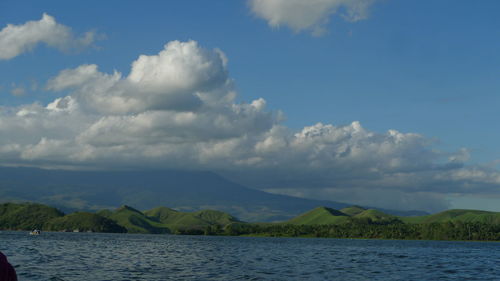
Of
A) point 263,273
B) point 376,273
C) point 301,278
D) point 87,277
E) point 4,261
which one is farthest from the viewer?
point 376,273

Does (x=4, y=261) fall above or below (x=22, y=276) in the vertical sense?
above

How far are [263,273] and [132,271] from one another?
78.6 feet

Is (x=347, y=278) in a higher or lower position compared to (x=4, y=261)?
lower

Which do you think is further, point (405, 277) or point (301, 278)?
point (405, 277)

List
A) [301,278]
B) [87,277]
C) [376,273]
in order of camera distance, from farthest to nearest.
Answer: [376,273], [301,278], [87,277]

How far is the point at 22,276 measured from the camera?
3177 inches

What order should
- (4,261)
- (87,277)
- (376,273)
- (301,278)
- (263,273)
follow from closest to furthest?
(4,261) < (87,277) < (301,278) < (263,273) < (376,273)

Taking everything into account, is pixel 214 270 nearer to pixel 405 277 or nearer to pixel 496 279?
pixel 405 277

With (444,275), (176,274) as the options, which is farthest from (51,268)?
(444,275)

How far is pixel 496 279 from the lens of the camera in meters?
99.4

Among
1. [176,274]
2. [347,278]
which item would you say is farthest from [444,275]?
[176,274]

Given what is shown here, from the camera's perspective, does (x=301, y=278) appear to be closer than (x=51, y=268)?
Yes

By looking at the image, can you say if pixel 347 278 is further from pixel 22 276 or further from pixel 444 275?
pixel 22 276

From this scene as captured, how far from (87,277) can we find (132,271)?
12708 millimetres
